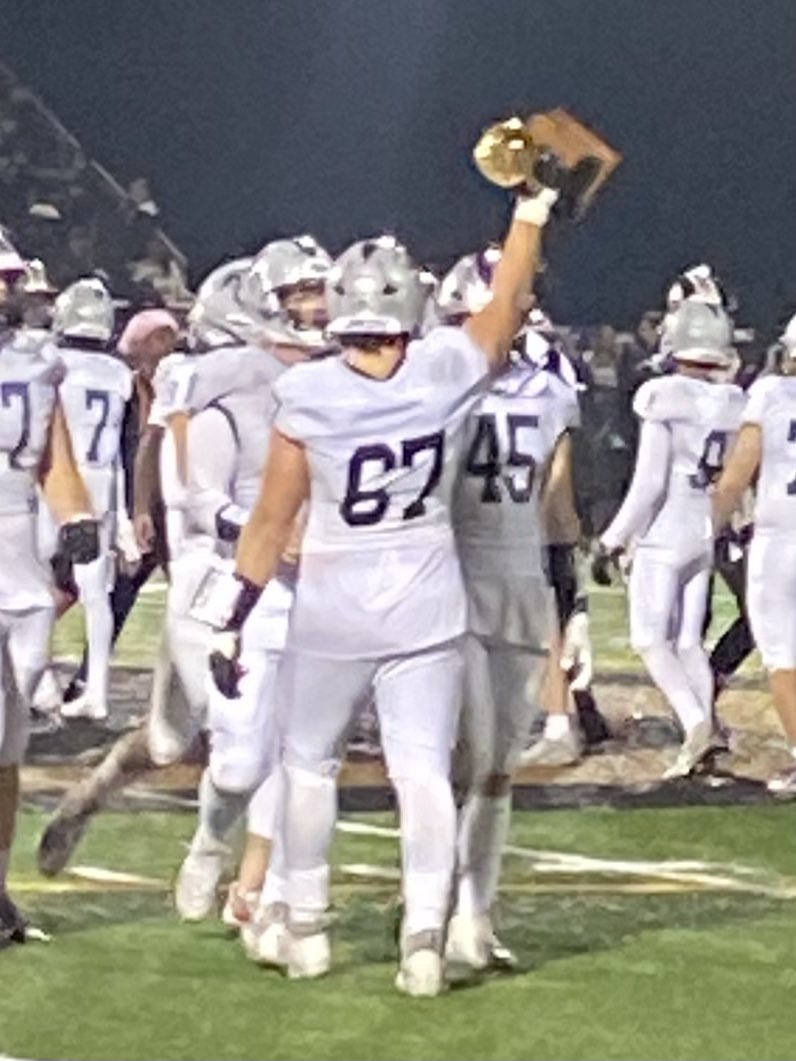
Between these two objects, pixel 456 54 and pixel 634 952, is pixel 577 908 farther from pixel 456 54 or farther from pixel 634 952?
pixel 456 54

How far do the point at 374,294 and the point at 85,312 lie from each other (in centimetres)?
105

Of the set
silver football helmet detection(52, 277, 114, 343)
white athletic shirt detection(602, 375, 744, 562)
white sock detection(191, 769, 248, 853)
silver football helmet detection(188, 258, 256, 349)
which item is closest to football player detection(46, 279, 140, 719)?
silver football helmet detection(52, 277, 114, 343)

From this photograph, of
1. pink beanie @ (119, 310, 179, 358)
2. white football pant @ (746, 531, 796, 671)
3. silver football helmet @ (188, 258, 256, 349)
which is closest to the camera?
silver football helmet @ (188, 258, 256, 349)

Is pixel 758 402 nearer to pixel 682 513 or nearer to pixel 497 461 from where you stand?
pixel 682 513

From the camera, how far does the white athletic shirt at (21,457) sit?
3678mm

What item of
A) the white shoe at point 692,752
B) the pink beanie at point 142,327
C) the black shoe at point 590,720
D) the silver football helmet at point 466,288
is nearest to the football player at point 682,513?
the white shoe at point 692,752

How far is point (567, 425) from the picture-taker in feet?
12.9

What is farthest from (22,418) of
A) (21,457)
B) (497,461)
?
(497,461)

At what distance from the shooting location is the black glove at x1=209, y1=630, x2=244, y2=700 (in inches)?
134

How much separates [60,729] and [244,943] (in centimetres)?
81

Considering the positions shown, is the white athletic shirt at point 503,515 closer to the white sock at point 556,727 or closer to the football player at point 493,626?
the football player at point 493,626

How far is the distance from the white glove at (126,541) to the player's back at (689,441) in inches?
39.3

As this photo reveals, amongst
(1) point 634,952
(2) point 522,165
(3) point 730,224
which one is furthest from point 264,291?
(1) point 634,952

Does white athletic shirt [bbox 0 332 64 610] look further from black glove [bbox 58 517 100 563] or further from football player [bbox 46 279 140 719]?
football player [bbox 46 279 140 719]
